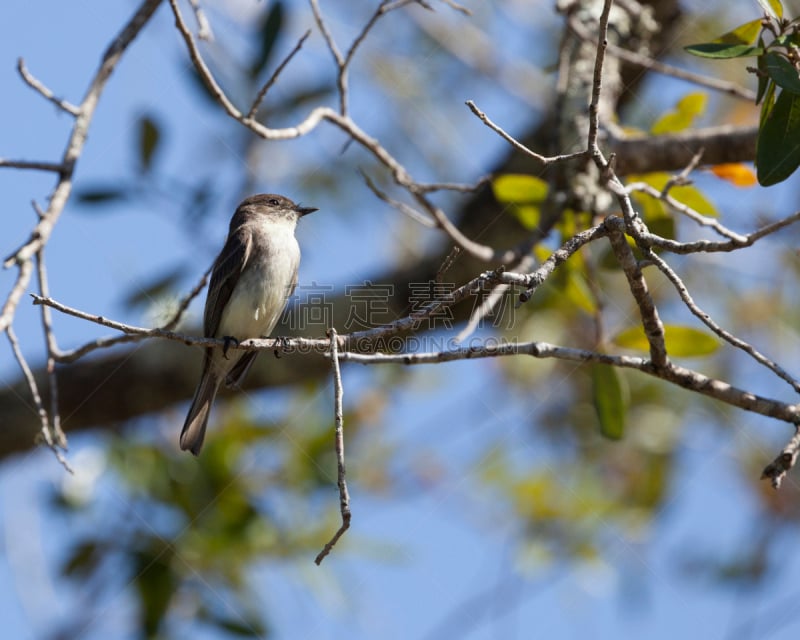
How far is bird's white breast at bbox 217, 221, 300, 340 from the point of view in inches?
163

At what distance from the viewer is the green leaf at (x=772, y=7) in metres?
2.69

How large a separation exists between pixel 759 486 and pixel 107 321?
4.67 meters

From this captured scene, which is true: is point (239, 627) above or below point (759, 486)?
below

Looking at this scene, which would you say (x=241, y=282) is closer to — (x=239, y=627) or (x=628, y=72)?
(x=239, y=627)

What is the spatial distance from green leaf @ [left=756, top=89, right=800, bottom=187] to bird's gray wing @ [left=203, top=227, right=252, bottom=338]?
2.43m

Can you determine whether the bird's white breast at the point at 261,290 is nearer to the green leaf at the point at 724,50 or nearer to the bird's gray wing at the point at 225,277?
the bird's gray wing at the point at 225,277

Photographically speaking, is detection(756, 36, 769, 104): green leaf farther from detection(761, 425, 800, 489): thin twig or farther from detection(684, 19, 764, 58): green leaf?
detection(761, 425, 800, 489): thin twig

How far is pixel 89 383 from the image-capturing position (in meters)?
4.78

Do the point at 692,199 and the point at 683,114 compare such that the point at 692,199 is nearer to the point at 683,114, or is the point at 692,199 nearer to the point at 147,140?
the point at 683,114

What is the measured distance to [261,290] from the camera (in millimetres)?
4148

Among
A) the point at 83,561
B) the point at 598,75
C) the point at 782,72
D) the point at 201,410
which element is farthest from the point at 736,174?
the point at 83,561

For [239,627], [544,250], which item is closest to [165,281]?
[239,627]

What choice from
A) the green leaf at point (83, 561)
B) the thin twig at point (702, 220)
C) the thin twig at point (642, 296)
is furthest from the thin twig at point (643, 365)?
the green leaf at point (83, 561)

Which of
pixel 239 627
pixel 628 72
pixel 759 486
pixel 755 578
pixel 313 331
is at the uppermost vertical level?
pixel 628 72
